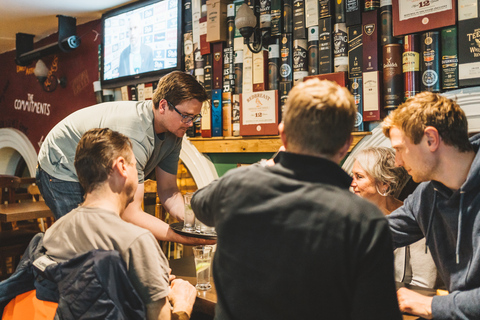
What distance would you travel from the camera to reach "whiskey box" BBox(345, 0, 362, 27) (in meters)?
2.78

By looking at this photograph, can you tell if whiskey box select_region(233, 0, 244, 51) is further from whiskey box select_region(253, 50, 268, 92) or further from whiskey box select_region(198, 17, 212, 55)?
whiskey box select_region(198, 17, 212, 55)

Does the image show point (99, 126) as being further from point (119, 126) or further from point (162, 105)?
point (162, 105)

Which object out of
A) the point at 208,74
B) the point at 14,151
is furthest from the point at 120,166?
the point at 14,151

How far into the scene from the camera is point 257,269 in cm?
95

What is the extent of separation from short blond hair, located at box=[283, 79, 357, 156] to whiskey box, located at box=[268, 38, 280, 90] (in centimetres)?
231

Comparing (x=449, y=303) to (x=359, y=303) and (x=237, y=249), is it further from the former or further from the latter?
(x=237, y=249)

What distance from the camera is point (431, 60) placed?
2516 millimetres

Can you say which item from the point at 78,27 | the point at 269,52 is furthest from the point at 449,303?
the point at 78,27

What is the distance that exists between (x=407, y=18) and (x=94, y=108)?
6.09 ft

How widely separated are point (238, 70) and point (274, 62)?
14.6 inches

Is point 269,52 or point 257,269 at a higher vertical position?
point 269,52

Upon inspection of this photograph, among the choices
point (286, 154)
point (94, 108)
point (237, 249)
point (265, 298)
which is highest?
point (94, 108)

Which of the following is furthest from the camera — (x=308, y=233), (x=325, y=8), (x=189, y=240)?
(x=325, y=8)

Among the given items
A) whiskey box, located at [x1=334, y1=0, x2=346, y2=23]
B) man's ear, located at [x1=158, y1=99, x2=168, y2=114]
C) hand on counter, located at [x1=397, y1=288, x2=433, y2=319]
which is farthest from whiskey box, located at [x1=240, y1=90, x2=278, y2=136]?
hand on counter, located at [x1=397, y1=288, x2=433, y2=319]
